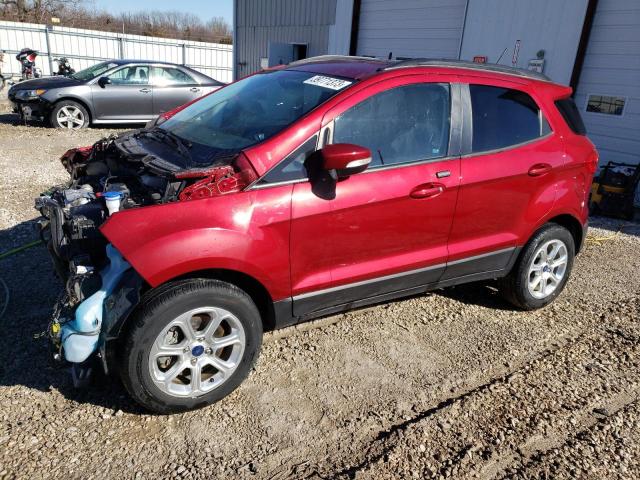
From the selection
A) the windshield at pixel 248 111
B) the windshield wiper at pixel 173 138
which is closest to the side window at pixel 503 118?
the windshield at pixel 248 111

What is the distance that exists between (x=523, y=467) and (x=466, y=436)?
1.02ft

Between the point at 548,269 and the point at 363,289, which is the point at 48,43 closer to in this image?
the point at 363,289

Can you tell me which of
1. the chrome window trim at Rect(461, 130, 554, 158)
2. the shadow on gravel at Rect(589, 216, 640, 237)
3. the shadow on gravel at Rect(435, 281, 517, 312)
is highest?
the chrome window trim at Rect(461, 130, 554, 158)

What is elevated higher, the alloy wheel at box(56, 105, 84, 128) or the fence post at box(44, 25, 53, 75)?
the fence post at box(44, 25, 53, 75)

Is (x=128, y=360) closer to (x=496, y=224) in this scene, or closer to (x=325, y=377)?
(x=325, y=377)

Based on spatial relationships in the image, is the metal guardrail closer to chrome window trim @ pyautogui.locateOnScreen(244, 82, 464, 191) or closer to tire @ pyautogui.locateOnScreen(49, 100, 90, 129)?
tire @ pyautogui.locateOnScreen(49, 100, 90, 129)

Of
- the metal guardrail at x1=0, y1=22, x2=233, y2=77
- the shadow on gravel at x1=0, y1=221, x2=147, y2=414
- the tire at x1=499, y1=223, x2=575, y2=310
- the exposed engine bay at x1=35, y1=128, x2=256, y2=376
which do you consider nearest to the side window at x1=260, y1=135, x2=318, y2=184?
the exposed engine bay at x1=35, y1=128, x2=256, y2=376

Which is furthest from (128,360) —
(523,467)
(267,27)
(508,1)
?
(267,27)

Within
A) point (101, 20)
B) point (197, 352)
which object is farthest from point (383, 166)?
point (101, 20)

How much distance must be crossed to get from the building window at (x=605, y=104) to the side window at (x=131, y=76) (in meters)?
9.04

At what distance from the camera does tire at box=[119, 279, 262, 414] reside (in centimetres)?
257

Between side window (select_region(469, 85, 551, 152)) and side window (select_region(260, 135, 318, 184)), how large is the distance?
1.26 metres

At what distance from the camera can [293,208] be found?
9.32 ft

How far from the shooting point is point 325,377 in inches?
127
